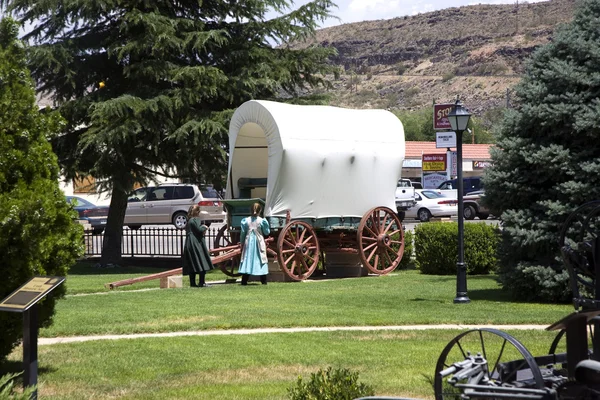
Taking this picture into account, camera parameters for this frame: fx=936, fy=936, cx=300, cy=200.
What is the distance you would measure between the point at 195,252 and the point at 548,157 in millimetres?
6575

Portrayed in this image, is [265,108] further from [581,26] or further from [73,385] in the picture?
[73,385]

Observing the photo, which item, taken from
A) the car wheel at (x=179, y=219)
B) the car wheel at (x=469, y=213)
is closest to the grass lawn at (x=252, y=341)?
the car wheel at (x=179, y=219)

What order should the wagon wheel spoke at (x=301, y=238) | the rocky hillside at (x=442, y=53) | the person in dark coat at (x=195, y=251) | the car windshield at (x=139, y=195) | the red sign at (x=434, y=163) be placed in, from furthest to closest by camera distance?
the rocky hillside at (x=442, y=53)
the car windshield at (x=139, y=195)
the red sign at (x=434, y=163)
the wagon wheel spoke at (x=301, y=238)
the person in dark coat at (x=195, y=251)

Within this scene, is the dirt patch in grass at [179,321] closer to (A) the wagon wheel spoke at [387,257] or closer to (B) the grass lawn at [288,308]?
(B) the grass lawn at [288,308]

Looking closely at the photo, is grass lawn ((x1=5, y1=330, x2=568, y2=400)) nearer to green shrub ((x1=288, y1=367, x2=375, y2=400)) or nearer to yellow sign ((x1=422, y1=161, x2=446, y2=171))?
green shrub ((x1=288, y1=367, x2=375, y2=400))

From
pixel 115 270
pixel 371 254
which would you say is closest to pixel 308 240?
pixel 371 254

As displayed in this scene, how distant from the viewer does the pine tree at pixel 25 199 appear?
7.34 metres

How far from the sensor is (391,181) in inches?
784

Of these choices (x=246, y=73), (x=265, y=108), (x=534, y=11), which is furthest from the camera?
(x=534, y=11)

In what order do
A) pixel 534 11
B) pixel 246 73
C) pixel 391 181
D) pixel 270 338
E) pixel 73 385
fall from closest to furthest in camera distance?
pixel 73 385 → pixel 270 338 → pixel 391 181 → pixel 246 73 → pixel 534 11

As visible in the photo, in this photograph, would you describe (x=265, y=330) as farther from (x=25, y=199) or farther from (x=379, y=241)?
(x=379, y=241)

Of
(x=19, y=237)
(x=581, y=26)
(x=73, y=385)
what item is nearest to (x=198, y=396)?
(x=73, y=385)

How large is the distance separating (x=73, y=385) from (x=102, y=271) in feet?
47.8

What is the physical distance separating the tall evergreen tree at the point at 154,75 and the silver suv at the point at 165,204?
1320 centimetres
